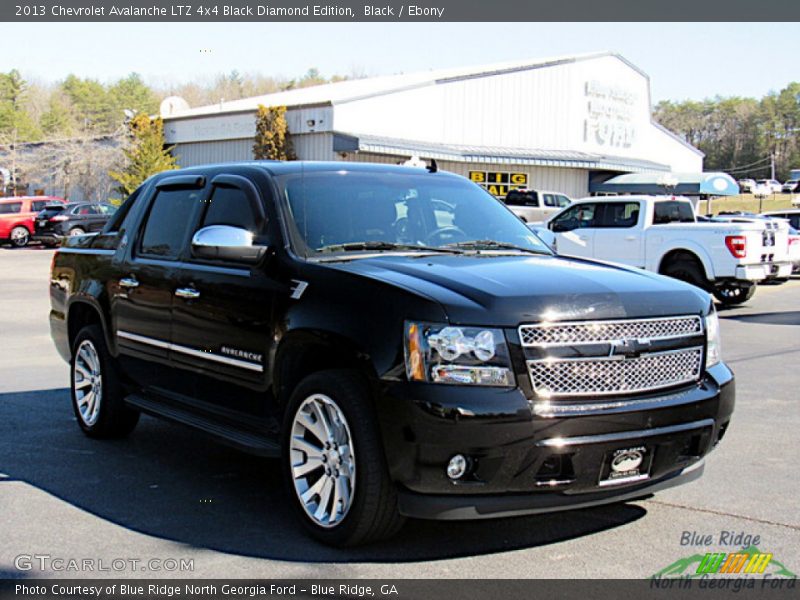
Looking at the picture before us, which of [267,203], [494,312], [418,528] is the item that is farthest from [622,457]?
[267,203]

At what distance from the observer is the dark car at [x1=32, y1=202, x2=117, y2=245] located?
112 feet

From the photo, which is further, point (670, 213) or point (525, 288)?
point (670, 213)

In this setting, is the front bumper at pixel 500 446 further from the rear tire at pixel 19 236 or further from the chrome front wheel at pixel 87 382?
the rear tire at pixel 19 236

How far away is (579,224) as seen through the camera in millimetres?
18328

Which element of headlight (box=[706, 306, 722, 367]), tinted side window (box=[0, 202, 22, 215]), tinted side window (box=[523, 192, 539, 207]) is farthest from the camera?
tinted side window (box=[0, 202, 22, 215])

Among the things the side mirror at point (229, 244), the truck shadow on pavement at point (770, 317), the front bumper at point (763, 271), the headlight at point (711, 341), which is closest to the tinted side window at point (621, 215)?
the front bumper at point (763, 271)

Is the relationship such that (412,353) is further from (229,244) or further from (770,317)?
(770,317)

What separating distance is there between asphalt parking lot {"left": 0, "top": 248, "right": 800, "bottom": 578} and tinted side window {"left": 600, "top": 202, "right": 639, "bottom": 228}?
1023 centimetres

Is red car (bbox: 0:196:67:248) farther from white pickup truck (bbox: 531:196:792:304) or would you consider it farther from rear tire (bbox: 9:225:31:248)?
white pickup truck (bbox: 531:196:792:304)

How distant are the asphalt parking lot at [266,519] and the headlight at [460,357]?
880 mm

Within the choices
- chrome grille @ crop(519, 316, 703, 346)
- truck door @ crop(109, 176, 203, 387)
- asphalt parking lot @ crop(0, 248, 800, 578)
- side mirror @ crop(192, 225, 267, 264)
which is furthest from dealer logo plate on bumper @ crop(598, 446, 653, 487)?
truck door @ crop(109, 176, 203, 387)

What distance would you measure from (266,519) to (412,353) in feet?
4.80

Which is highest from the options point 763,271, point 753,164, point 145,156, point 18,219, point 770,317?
point 753,164

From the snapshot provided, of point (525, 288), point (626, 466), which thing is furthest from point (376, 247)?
point (626, 466)
